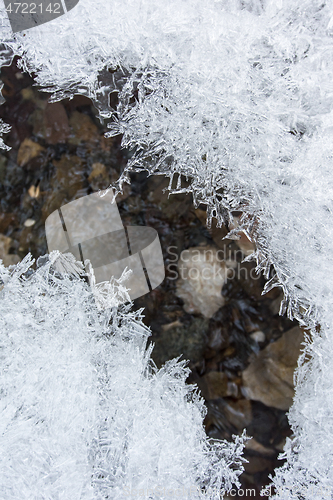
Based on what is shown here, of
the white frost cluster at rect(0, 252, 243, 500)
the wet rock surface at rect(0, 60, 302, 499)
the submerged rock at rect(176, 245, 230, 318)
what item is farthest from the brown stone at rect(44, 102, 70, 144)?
the submerged rock at rect(176, 245, 230, 318)

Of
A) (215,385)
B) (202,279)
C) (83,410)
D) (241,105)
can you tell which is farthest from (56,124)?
(215,385)

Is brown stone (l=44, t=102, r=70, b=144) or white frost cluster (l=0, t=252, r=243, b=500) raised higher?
brown stone (l=44, t=102, r=70, b=144)

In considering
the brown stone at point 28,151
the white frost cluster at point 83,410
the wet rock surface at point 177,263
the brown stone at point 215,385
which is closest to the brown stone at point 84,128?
the wet rock surface at point 177,263

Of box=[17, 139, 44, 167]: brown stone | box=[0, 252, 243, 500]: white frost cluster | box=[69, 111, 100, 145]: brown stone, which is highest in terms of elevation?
box=[69, 111, 100, 145]: brown stone

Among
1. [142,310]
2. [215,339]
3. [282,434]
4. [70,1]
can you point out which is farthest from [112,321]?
[70,1]

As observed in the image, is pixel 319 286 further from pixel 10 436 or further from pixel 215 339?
pixel 10 436

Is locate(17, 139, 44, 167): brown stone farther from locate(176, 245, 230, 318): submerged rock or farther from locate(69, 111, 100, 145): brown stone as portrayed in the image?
locate(176, 245, 230, 318): submerged rock

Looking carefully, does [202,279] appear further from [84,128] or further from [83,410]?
[84,128]
